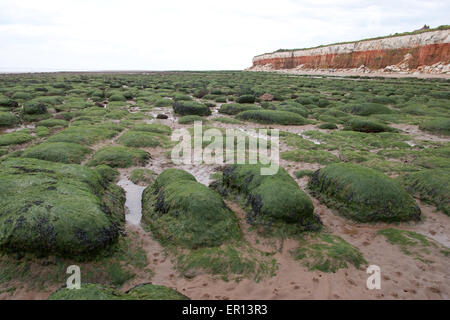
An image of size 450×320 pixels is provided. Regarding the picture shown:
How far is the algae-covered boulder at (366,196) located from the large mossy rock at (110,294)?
4982 millimetres

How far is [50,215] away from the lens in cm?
514

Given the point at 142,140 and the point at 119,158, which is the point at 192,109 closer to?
A: the point at 142,140

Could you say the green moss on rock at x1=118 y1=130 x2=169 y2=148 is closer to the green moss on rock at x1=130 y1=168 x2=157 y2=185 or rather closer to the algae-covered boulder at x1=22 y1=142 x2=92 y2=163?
the algae-covered boulder at x1=22 y1=142 x2=92 y2=163

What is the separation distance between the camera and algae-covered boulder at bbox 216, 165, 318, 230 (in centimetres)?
636

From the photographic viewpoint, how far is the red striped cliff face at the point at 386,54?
48.0 m

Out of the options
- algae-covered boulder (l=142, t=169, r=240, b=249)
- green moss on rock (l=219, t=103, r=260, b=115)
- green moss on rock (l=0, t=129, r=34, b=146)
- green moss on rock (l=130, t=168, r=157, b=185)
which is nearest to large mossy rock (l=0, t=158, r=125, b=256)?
algae-covered boulder (l=142, t=169, r=240, b=249)

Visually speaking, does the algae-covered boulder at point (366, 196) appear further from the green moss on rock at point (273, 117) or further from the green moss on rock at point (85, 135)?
the green moss on rock at point (85, 135)

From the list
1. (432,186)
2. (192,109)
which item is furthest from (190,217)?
(192,109)

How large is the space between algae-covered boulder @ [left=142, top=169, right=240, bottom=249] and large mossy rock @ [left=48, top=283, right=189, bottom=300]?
5.19ft

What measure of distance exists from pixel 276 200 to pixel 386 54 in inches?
2655

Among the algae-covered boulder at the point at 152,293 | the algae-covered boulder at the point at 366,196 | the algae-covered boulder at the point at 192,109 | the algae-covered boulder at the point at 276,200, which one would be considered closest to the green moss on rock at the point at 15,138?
the algae-covered boulder at the point at 192,109

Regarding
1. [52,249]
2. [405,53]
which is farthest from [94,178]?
[405,53]

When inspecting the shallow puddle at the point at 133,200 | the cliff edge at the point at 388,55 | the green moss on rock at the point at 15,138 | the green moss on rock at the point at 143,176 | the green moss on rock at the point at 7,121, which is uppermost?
the cliff edge at the point at 388,55
